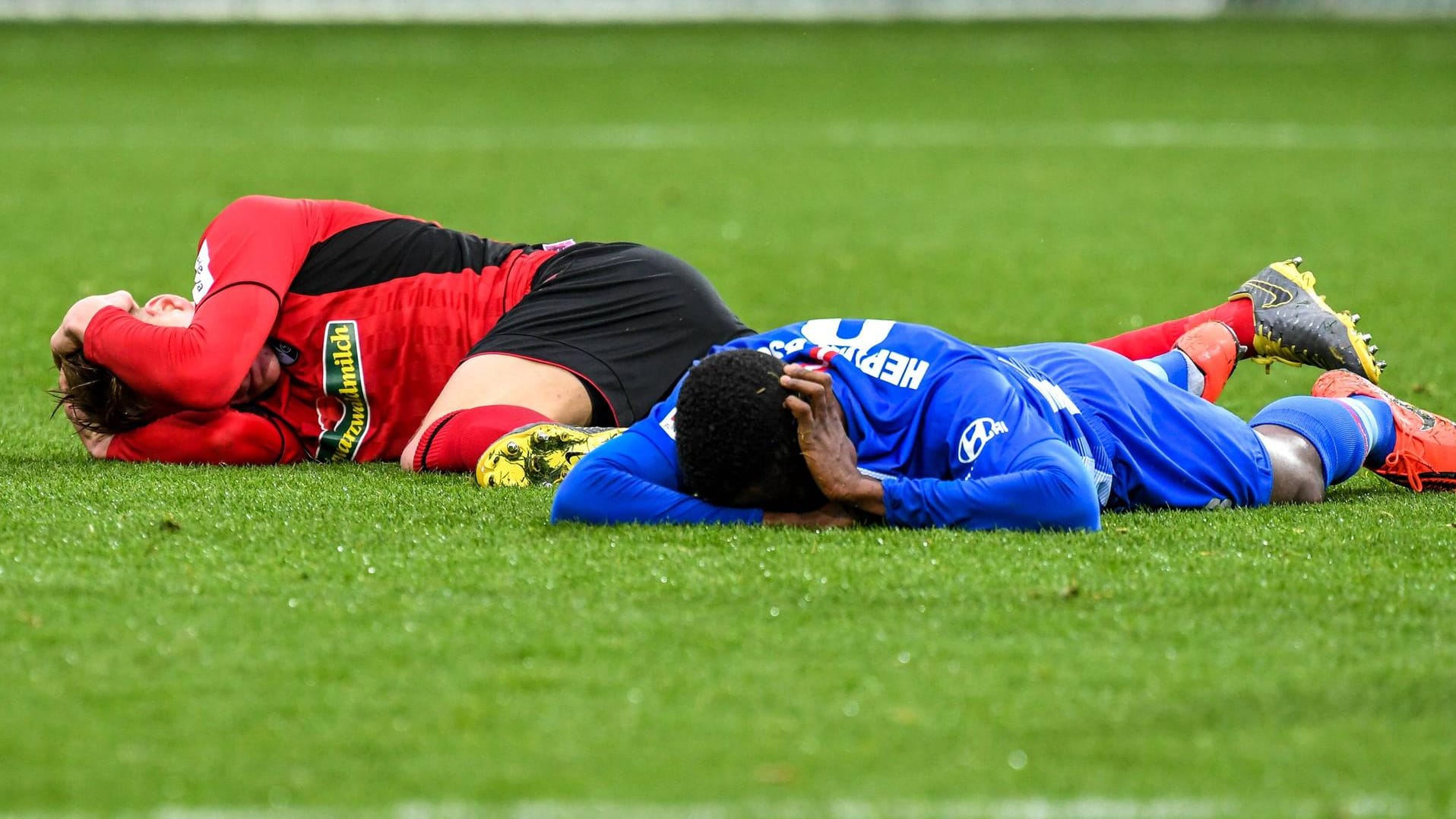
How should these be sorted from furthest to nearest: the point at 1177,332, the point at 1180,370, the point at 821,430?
the point at 1177,332, the point at 1180,370, the point at 821,430

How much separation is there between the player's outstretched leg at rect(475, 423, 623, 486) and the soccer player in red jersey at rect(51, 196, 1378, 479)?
0.04 metres

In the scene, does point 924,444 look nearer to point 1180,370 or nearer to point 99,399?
point 1180,370

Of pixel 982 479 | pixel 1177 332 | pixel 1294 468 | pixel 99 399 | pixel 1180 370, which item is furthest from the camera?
pixel 1177 332

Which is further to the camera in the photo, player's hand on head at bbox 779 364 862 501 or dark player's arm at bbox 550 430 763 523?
dark player's arm at bbox 550 430 763 523

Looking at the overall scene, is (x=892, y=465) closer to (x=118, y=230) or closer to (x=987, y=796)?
(x=987, y=796)

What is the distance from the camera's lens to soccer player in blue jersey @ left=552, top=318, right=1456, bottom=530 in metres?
3.85

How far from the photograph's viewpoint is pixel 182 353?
4730 mm

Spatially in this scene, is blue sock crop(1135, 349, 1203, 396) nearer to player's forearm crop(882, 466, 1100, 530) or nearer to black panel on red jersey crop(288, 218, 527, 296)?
player's forearm crop(882, 466, 1100, 530)

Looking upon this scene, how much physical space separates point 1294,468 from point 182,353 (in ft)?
9.51

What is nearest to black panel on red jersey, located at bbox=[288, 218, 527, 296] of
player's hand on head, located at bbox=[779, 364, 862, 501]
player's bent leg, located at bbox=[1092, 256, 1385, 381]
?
player's hand on head, located at bbox=[779, 364, 862, 501]

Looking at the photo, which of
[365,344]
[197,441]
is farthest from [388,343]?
[197,441]

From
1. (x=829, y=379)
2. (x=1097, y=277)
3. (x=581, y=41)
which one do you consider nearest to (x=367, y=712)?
(x=829, y=379)

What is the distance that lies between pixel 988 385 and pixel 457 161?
9623mm

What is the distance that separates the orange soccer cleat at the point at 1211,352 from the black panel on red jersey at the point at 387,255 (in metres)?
2.05
